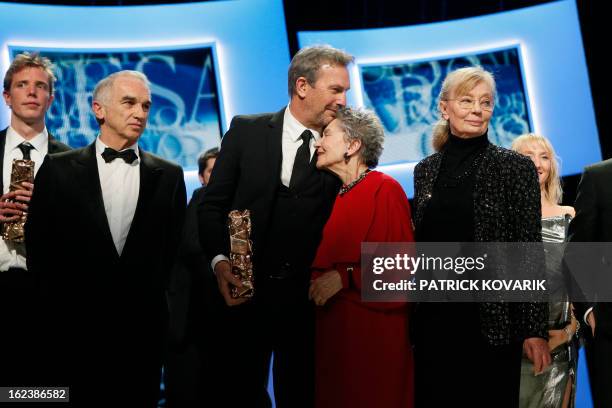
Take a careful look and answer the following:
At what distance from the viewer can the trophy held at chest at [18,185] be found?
3639mm

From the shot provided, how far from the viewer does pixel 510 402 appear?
122 inches

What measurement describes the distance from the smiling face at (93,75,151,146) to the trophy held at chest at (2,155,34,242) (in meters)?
0.36

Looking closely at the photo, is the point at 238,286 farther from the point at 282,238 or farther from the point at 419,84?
the point at 419,84

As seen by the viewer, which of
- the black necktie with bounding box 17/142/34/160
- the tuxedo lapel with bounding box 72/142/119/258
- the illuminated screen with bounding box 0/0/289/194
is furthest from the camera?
the illuminated screen with bounding box 0/0/289/194

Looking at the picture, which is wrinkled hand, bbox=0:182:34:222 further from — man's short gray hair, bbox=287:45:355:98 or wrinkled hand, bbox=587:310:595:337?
wrinkled hand, bbox=587:310:595:337

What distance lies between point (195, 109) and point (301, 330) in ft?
9.17

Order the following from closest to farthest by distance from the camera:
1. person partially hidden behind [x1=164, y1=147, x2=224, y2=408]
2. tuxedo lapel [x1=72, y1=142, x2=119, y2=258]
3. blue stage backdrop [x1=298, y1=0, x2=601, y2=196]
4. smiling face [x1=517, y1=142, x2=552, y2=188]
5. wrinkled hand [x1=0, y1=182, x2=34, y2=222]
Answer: tuxedo lapel [x1=72, y1=142, x2=119, y2=258] < wrinkled hand [x1=0, y1=182, x2=34, y2=222] < smiling face [x1=517, y1=142, x2=552, y2=188] < person partially hidden behind [x1=164, y1=147, x2=224, y2=408] < blue stage backdrop [x1=298, y1=0, x2=601, y2=196]

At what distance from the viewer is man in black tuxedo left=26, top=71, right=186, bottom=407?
347 cm

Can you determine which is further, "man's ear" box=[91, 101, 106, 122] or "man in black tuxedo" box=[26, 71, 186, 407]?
"man's ear" box=[91, 101, 106, 122]

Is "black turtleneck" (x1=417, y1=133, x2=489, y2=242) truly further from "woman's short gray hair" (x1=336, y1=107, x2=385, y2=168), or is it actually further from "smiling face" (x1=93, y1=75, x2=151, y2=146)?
"smiling face" (x1=93, y1=75, x2=151, y2=146)

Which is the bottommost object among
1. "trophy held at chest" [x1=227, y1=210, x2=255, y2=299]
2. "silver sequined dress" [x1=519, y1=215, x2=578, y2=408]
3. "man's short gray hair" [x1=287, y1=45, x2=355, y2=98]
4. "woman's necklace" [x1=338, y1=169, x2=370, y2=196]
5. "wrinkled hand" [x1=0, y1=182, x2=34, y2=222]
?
"silver sequined dress" [x1=519, y1=215, x2=578, y2=408]

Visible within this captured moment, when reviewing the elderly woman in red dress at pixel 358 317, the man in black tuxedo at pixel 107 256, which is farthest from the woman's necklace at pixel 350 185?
the man in black tuxedo at pixel 107 256

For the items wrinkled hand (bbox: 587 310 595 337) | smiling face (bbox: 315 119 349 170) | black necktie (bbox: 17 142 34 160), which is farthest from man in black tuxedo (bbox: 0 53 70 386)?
wrinkled hand (bbox: 587 310 595 337)

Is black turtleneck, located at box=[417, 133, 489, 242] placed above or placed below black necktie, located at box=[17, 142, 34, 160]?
below
